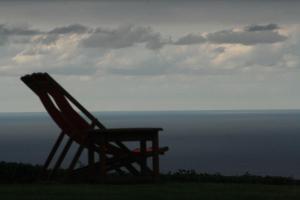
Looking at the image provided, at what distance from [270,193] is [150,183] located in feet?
11.2

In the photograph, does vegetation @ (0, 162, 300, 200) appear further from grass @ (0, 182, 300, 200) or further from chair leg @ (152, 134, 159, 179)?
chair leg @ (152, 134, 159, 179)

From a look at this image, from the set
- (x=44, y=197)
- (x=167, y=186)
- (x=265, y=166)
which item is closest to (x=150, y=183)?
(x=167, y=186)

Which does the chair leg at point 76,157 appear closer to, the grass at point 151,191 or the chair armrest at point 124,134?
the chair armrest at point 124,134

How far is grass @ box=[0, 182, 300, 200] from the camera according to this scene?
1430 cm

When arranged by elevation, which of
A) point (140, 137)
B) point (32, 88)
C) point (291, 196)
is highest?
point (32, 88)

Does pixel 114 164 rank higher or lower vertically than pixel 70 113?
lower

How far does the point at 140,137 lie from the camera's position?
18.3 metres

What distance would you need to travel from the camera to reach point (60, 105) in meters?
18.5

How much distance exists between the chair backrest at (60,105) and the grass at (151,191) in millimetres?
1770

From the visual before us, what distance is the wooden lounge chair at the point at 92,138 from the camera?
1798 cm

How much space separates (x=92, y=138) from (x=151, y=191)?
3.18 meters

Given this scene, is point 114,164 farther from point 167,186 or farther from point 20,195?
point 20,195

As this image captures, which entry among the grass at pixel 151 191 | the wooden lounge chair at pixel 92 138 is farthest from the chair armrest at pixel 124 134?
the grass at pixel 151 191

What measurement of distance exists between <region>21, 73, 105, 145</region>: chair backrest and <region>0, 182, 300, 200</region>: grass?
5.81 feet
